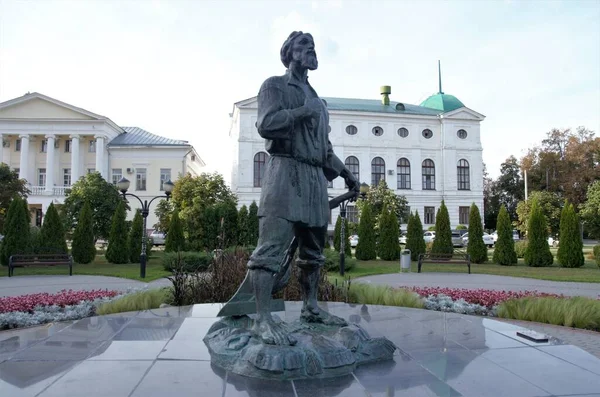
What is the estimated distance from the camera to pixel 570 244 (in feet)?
69.4

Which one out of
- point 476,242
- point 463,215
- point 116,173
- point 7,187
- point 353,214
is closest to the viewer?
point 476,242

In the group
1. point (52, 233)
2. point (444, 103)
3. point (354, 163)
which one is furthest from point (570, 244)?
point (444, 103)

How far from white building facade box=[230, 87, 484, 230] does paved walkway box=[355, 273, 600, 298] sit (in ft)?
98.4

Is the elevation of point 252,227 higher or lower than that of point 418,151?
lower

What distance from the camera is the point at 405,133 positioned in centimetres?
4834

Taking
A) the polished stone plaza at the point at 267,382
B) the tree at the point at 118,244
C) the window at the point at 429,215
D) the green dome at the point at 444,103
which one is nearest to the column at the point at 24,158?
the tree at the point at 118,244

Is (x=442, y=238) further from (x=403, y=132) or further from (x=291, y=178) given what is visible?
(x=403, y=132)

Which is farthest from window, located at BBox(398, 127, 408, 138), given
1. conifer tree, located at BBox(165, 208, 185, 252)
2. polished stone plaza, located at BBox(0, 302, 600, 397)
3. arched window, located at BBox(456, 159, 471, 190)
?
polished stone plaza, located at BBox(0, 302, 600, 397)

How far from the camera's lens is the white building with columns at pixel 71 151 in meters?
45.3

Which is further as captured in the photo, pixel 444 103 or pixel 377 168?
pixel 444 103

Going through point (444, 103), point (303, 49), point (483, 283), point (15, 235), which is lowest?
point (483, 283)

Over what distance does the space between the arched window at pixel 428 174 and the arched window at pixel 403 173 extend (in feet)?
5.36

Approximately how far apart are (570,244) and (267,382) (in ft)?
72.2

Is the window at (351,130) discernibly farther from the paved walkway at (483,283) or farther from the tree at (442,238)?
the paved walkway at (483,283)
